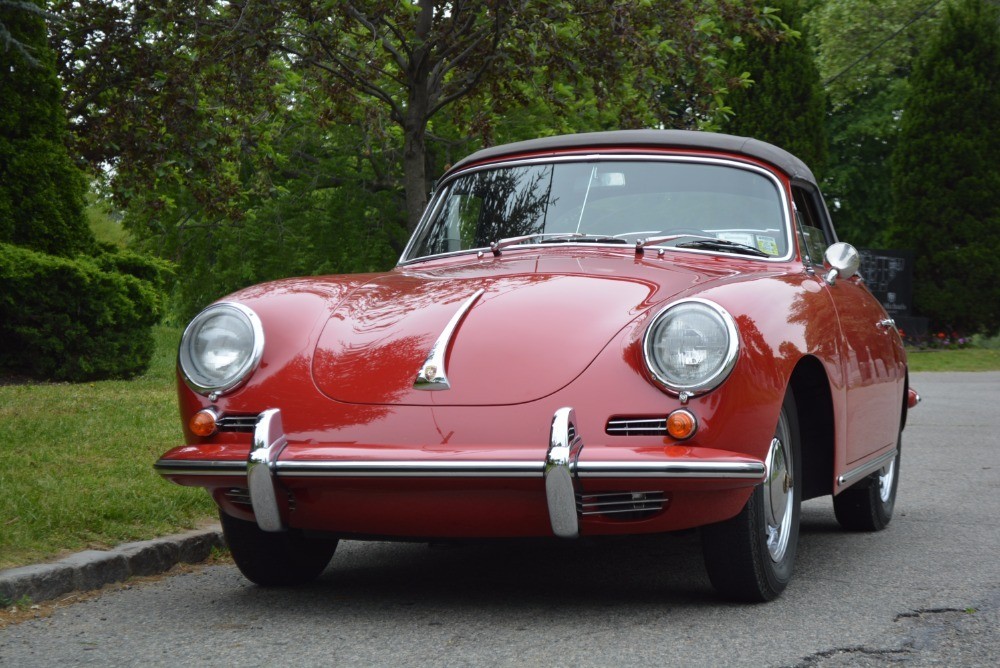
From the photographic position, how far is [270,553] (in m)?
4.43

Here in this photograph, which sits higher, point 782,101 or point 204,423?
point 782,101

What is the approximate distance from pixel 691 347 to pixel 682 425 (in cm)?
25

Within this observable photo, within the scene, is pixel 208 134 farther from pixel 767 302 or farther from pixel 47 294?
pixel 767 302

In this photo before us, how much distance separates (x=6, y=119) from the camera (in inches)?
460

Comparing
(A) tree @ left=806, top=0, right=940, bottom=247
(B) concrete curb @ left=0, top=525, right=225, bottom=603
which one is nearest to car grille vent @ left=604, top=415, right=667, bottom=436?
(B) concrete curb @ left=0, top=525, right=225, bottom=603

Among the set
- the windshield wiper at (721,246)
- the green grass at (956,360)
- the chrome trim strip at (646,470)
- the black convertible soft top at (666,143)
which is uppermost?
the black convertible soft top at (666,143)

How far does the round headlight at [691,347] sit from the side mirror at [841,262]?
1.43m

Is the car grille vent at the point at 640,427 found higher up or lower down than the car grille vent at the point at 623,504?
higher up

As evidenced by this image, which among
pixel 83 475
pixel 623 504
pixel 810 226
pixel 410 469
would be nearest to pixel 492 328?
pixel 410 469

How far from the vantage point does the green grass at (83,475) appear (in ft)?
16.2

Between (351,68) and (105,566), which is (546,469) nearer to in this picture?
(105,566)

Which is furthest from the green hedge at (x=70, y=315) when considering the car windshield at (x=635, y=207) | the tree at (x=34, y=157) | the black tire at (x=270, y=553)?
the black tire at (x=270, y=553)

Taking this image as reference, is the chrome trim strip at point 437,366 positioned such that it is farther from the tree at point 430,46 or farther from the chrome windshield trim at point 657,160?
the tree at point 430,46

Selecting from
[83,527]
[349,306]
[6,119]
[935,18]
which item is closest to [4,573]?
[83,527]
